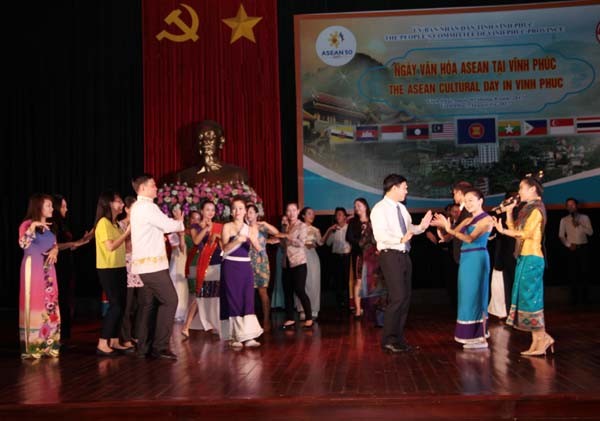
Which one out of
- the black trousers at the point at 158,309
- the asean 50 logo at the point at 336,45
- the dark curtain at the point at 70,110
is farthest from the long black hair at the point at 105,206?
the asean 50 logo at the point at 336,45

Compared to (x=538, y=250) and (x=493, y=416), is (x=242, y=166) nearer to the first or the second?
(x=538, y=250)

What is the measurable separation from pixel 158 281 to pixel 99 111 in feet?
18.7

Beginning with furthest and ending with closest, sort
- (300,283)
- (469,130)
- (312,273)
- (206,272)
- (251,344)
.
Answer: (469,130)
(312,273)
(300,283)
(206,272)
(251,344)

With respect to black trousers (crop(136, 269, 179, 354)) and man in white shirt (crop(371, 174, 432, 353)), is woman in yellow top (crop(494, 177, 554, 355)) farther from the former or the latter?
black trousers (crop(136, 269, 179, 354))

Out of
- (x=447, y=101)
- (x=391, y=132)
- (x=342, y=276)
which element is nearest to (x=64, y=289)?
(x=342, y=276)

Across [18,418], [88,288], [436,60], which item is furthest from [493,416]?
[88,288]

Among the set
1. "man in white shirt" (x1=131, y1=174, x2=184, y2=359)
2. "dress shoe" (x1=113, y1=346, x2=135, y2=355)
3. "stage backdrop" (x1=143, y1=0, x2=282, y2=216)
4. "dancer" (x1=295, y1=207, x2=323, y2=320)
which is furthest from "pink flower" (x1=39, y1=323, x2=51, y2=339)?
"stage backdrop" (x1=143, y1=0, x2=282, y2=216)

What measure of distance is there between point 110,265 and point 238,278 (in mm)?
1061

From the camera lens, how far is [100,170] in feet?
34.9

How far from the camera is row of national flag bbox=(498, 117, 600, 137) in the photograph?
9.64 metres

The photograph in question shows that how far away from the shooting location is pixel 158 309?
5.76m

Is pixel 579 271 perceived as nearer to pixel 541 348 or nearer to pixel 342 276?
pixel 342 276

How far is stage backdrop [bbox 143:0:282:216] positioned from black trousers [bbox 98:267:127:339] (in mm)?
4337

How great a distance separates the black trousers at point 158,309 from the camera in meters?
5.69
